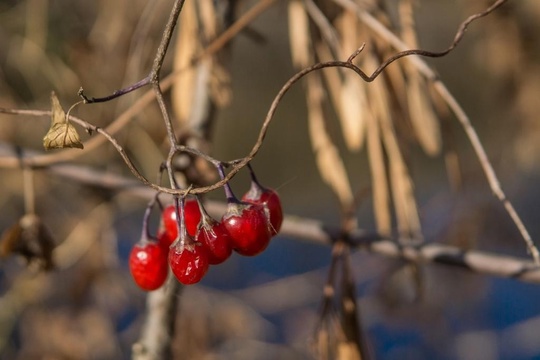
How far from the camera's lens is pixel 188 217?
1.83 ft

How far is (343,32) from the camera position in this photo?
0.96 metres

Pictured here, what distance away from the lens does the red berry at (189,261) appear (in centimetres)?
50

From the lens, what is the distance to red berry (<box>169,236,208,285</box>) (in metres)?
0.50

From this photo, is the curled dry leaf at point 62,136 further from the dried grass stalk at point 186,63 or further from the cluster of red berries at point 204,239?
the dried grass stalk at point 186,63

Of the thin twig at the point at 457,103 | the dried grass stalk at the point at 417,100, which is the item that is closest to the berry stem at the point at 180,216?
the thin twig at the point at 457,103

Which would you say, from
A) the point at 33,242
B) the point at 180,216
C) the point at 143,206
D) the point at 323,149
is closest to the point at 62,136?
the point at 180,216

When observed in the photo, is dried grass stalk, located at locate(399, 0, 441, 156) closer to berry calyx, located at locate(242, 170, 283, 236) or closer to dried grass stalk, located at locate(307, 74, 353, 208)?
dried grass stalk, located at locate(307, 74, 353, 208)

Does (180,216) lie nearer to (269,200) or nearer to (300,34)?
(269,200)

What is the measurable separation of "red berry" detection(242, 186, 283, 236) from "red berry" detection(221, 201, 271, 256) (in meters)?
0.04

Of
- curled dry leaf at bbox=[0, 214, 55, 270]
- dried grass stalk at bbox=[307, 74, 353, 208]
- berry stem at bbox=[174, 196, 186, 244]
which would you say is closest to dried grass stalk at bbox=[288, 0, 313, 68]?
dried grass stalk at bbox=[307, 74, 353, 208]

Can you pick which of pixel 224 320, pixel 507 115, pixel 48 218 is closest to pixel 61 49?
pixel 48 218

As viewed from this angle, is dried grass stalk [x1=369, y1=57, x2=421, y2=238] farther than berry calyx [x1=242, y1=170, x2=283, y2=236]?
Yes

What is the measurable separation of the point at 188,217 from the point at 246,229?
60mm

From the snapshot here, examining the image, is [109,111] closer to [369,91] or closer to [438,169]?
[369,91]
